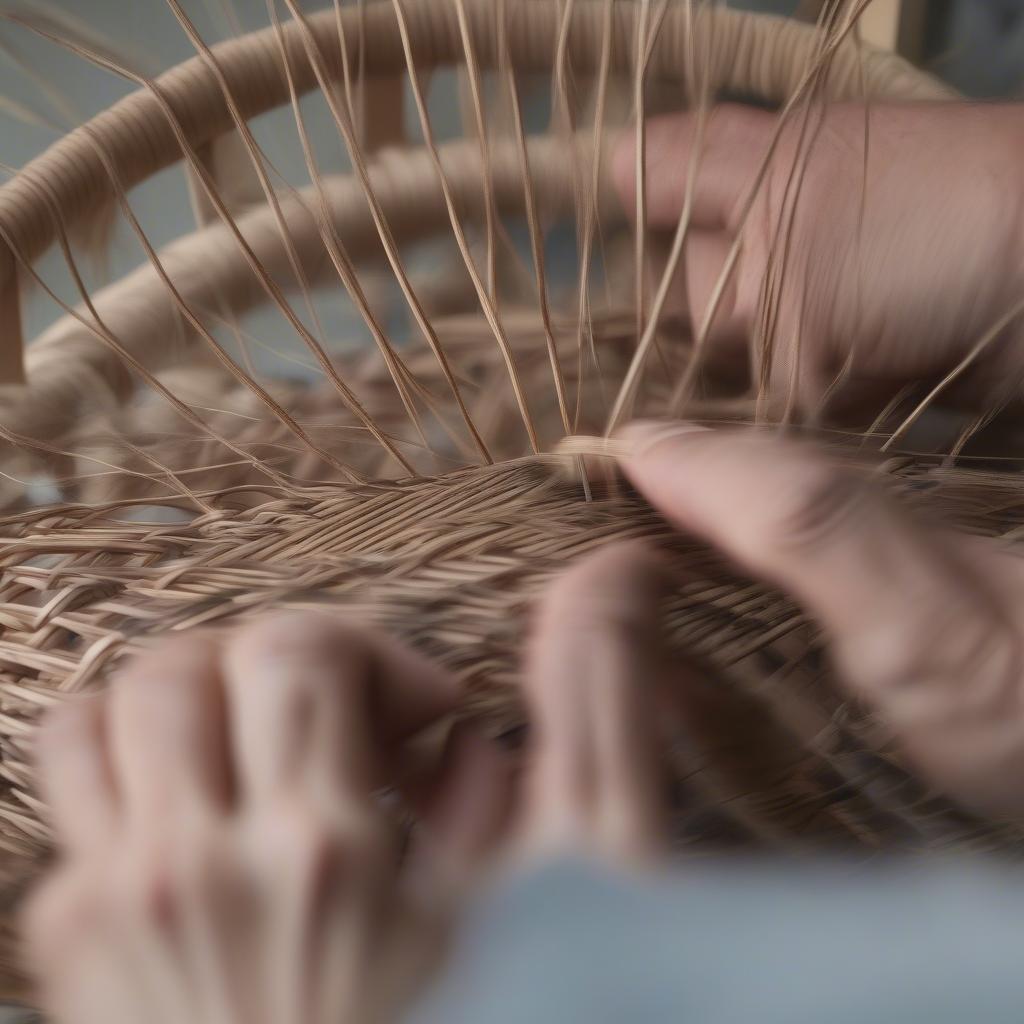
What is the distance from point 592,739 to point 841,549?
4 cm

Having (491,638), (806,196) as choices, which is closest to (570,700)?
(491,638)

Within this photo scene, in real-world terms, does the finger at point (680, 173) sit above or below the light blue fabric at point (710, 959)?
above

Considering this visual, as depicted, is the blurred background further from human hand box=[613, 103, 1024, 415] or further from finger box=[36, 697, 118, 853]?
finger box=[36, 697, 118, 853]

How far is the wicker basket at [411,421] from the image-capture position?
0.15 metres

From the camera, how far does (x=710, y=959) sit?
127 mm

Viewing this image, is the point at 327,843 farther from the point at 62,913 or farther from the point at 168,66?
the point at 168,66

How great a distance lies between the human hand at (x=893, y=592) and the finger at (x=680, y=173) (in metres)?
0.10

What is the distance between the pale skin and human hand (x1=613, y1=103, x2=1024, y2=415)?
69 millimetres

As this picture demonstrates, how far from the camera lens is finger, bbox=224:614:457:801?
0.13 m

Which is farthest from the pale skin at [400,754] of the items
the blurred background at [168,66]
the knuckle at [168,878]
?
the blurred background at [168,66]

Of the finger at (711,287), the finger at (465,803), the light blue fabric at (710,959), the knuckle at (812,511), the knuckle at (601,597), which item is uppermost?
the finger at (711,287)

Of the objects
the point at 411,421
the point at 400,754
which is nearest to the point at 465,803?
the point at 400,754

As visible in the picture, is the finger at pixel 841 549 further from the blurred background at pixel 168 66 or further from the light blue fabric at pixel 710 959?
the blurred background at pixel 168 66

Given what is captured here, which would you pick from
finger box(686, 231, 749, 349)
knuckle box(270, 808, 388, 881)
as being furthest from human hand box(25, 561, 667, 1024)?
finger box(686, 231, 749, 349)
